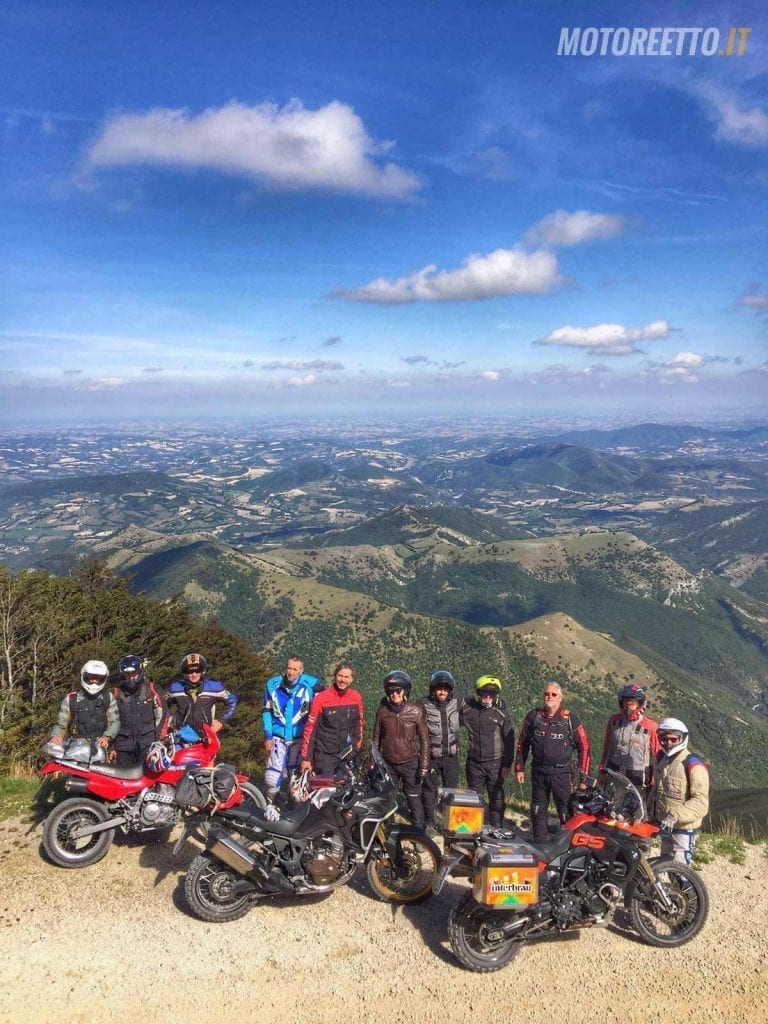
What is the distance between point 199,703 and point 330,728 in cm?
224

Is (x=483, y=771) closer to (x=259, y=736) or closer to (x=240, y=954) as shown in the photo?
(x=240, y=954)

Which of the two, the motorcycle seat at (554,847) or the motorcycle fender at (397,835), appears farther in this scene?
the motorcycle fender at (397,835)

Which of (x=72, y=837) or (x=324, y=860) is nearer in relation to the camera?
(x=324, y=860)

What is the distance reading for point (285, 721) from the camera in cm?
902

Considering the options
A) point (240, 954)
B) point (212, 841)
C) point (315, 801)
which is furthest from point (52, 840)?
point (315, 801)

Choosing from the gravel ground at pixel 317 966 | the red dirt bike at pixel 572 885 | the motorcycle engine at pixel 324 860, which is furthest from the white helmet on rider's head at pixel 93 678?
the red dirt bike at pixel 572 885

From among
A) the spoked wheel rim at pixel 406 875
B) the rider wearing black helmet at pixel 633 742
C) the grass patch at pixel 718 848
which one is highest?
the rider wearing black helmet at pixel 633 742

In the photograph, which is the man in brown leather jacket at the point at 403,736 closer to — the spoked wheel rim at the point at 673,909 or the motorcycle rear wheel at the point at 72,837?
the spoked wheel rim at the point at 673,909

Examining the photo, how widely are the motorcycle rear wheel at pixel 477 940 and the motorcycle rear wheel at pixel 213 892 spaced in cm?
260

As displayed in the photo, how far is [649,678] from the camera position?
9994 centimetres

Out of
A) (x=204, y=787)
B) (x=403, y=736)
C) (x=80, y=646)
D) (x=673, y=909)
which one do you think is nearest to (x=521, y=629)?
(x=80, y=646)

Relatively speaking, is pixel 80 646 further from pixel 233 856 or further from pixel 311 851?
pixel 311 851

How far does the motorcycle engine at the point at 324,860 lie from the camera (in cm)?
654

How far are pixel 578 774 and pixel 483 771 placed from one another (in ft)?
5.37
